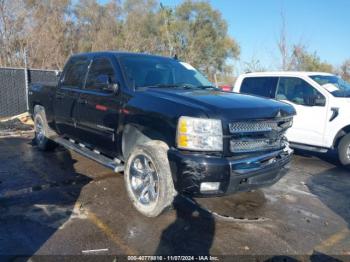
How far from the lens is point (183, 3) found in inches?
1331

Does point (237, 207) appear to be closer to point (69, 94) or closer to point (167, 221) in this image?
point (167, 221)

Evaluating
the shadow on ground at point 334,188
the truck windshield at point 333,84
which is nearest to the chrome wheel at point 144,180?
the shadow on ground at point 334,188

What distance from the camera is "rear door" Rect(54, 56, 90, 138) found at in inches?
225

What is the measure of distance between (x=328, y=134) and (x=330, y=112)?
459 millimetres

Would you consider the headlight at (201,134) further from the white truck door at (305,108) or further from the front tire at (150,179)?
the white truck door at (305,108)

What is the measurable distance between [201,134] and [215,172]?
1.41 feet

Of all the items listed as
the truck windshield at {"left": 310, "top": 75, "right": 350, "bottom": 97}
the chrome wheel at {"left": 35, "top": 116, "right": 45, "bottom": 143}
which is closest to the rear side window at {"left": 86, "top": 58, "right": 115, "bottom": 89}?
the chrome wheel at {"left": 35, "top": 116, "right": 45, "bottom": 143}

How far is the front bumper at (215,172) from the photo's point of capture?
11.9 ft

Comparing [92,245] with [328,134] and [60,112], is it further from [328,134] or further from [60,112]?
[328,134]

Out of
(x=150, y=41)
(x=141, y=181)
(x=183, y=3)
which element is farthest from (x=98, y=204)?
(x=183, y=3)

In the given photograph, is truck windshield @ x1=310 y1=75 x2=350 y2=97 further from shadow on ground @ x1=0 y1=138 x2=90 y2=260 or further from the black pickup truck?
shadow on ground @ x1=0 y1=138 x2=90 y2=260

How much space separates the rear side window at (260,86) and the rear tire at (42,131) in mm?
4716

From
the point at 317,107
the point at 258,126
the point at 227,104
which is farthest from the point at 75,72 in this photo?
the point at 317,107

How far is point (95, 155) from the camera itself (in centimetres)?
518
